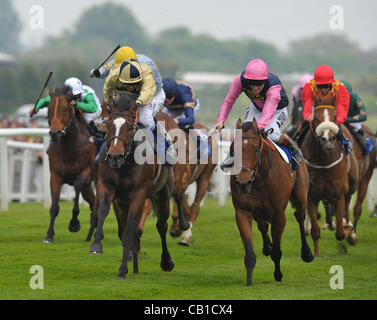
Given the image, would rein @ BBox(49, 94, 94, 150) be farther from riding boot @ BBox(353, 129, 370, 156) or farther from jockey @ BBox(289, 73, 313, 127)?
riding boot @ BBox(353, 129, 370, 156)

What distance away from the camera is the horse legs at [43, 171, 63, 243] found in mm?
10766

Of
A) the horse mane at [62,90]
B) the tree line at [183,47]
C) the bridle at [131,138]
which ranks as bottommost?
the bridle at [131,138]

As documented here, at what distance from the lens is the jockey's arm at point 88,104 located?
36.8 feet

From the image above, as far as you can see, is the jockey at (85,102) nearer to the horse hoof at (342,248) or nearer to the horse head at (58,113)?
the horse head at (58,113)

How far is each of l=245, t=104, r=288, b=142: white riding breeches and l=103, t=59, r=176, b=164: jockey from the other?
934 millimetres

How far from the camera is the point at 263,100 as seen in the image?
28.2 feet

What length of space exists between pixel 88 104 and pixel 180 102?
1.38 m

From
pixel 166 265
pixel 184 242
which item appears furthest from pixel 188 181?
pixel 166 265

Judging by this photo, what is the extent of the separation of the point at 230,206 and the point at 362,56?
347 ft

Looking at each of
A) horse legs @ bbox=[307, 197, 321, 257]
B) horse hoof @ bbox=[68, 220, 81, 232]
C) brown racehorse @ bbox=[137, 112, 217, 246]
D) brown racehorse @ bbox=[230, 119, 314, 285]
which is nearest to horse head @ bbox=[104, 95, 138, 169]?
brown racehorse @ bbox=[230, 119, 314, 285]

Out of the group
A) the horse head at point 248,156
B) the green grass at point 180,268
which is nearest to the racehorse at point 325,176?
the green grass at point 180,268

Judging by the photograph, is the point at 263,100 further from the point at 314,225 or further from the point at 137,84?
the point at 314,225

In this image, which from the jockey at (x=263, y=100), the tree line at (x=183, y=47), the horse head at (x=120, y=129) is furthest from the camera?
the tree line at (x=183, y=47)

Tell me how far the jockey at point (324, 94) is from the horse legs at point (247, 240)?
2516mm
